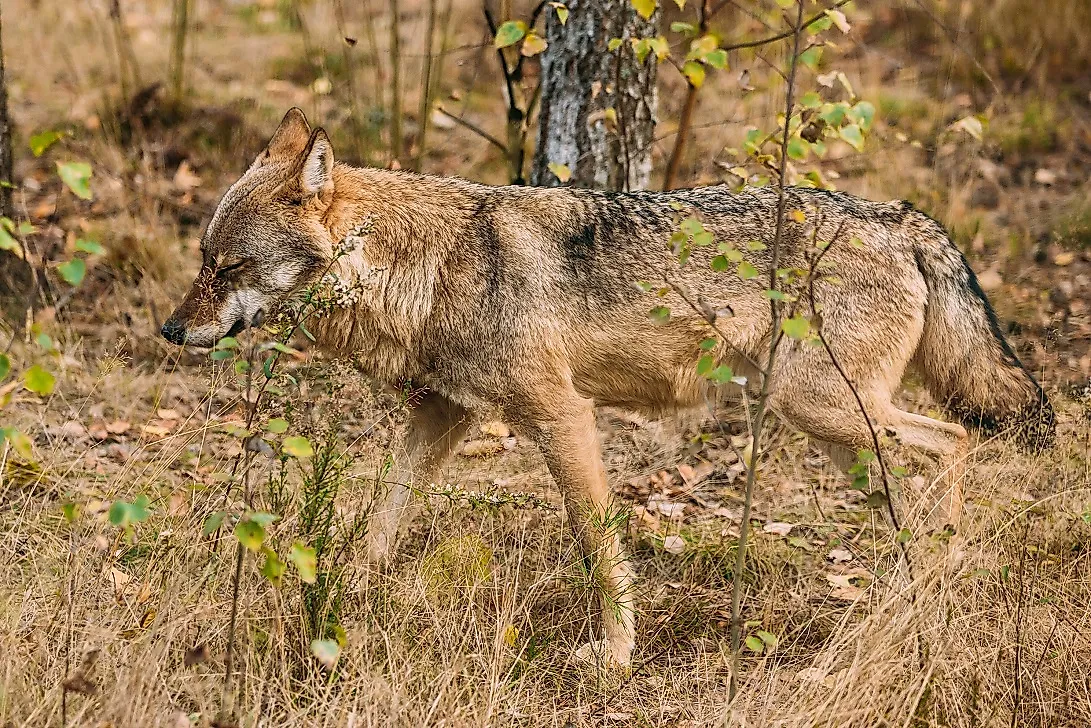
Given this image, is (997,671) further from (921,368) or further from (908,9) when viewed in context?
(908,9)

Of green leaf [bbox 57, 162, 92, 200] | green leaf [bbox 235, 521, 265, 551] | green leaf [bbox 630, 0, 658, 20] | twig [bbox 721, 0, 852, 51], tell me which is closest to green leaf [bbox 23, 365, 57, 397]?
green leaf [bbox 57, 162, 92, 200]

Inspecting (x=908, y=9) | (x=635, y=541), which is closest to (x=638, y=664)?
(x=635, y=541)

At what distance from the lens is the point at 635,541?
501cm

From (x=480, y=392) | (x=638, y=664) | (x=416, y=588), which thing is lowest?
(x=638, y=664)

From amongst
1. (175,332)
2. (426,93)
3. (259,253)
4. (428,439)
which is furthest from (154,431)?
(426,93)

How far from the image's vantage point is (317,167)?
4.57 metres

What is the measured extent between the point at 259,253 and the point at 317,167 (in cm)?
45

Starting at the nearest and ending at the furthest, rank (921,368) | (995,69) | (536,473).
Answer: (921,368)
(536,473)
(995,69)

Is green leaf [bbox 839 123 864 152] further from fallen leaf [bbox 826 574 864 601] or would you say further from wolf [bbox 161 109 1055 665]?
fallen leaf [bbox 826 574 864 601]

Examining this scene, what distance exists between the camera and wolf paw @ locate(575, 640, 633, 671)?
4.18m

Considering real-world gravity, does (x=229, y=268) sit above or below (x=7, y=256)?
above

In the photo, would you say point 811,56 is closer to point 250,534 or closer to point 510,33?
point 510,33

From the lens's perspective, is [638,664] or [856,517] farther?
[856,517]

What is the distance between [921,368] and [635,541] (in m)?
1.52
